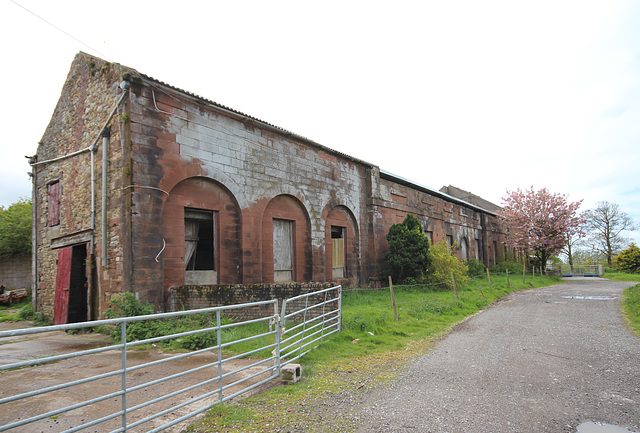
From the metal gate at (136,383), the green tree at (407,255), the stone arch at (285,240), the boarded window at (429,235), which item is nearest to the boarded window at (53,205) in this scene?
the stone arch at (285,240)

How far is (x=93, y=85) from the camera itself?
1068 cm

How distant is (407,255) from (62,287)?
40.2ft

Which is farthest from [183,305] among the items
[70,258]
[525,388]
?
[525,388]

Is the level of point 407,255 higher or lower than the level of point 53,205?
lower

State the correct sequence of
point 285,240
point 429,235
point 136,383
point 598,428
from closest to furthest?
1. point 598,428
2. point 136,383
3. point 285,240
4. point 429,235

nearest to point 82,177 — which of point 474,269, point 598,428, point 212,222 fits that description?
point 212,222

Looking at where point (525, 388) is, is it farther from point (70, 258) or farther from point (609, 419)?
point (70, 258)

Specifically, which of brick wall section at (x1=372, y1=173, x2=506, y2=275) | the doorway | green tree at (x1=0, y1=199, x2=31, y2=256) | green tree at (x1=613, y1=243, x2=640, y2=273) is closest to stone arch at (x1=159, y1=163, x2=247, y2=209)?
the doorway

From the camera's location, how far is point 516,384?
16.4ft

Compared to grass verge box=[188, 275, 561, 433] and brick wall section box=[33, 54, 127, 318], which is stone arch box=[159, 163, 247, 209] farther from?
grass verge box=[188, 275, 561, 433]

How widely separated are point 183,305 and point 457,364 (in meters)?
6.27

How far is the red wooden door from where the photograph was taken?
34.3 feet

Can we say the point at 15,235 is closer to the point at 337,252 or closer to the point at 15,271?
the point at 15,271

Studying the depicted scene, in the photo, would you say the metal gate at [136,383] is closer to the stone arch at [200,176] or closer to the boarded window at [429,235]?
the stone arch at [200,176]
